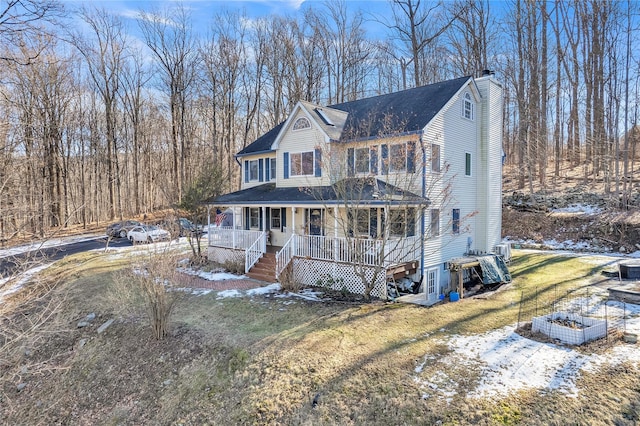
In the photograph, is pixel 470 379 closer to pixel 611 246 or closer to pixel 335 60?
pixel 611 246

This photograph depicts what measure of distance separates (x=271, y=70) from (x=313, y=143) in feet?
79.2

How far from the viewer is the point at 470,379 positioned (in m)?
6.68

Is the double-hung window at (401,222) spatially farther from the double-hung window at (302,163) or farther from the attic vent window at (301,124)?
the attic vent window at (301,124)

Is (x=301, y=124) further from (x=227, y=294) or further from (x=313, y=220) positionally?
(x=227, y=294)

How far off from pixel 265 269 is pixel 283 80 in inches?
1067

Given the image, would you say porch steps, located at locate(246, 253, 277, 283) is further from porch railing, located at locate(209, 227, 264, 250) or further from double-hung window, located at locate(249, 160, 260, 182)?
double-hung window, located at locate(249, 160, 260, 182)

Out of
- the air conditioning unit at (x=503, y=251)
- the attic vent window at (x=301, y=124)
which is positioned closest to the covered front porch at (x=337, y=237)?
the attic vent window at (x=301, y=124)

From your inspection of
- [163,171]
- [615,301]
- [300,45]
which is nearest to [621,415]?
[615,301]

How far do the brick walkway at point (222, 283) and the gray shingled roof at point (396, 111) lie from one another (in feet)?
22.8

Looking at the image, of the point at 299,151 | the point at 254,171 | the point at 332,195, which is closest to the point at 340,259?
the point at 332,195

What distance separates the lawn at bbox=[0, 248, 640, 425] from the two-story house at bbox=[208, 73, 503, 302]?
2154 mm

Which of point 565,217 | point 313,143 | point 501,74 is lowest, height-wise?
point 565,217

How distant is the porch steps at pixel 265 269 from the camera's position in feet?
47.6

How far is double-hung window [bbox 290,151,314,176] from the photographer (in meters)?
16.7
